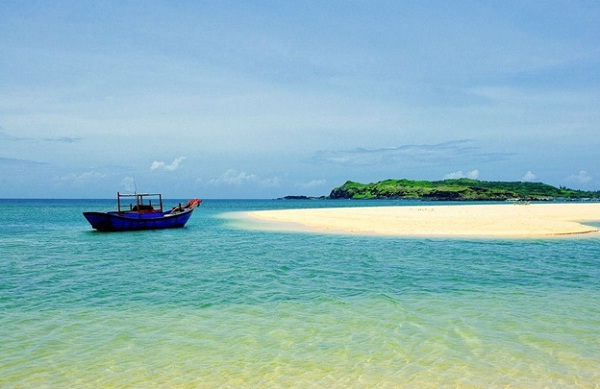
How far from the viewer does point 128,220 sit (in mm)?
39906

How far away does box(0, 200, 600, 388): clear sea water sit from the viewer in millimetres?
7680

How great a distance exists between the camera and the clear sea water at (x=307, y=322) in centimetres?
768

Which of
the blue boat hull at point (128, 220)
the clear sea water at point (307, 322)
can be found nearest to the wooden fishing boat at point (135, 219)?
the blue boat hull at point (128, 220)

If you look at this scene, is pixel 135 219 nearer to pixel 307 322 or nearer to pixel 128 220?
pixel 128 220

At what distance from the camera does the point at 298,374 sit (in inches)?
302

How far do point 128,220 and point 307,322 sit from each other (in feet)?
107

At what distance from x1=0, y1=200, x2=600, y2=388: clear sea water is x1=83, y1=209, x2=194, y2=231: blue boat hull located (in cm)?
1899

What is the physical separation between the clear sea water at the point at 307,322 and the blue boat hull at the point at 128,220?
62.3 feet

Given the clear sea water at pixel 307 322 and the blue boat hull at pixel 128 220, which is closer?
the clear sea water at pixel 307 322

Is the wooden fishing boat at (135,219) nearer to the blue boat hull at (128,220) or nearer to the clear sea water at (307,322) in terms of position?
the blue boat hull at (128,220)

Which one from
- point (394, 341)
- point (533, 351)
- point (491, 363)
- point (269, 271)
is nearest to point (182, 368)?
point (394, 341)

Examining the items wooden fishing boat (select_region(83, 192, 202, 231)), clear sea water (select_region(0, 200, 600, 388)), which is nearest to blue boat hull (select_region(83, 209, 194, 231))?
wooden fishing boat (select_region(83, 192, 202, 231))

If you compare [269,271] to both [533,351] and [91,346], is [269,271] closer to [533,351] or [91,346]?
[91,346]

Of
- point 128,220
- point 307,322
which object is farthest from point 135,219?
point 307,322
